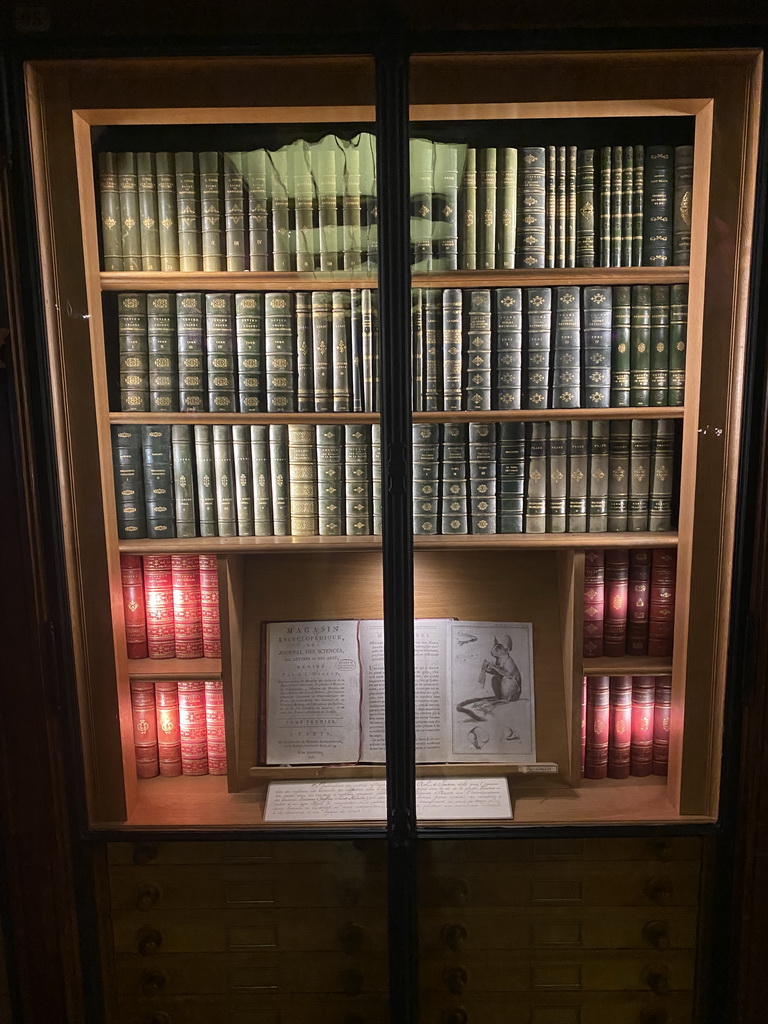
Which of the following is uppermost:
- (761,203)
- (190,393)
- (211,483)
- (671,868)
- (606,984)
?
(761,203)

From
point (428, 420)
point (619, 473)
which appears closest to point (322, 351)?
point (428, 420)

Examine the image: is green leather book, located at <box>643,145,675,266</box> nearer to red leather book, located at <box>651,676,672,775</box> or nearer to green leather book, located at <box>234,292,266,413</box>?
green leather book, located at <box>234,292,266,413</box>

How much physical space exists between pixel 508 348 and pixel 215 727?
122 cm

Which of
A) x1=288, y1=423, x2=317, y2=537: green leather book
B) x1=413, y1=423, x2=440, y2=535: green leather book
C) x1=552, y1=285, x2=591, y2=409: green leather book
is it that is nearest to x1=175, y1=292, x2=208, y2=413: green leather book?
x1=288, y1=423, x2=317, y2=537: green leather book

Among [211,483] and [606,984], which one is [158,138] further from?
[606,984]

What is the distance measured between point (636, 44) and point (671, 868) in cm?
178

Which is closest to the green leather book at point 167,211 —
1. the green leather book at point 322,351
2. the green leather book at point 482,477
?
the green leather book at point 322,351

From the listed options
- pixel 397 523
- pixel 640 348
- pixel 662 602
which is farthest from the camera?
pixel 662 602

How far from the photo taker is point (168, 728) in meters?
1.78

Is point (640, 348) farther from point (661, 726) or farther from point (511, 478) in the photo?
point (661, 726)

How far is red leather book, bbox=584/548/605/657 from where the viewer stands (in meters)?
1.72

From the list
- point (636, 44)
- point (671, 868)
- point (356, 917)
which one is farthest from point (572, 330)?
point (356, 917)

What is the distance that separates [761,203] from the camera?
1353 millimetres

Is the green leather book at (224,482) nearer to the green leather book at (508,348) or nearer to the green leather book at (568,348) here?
the green leather book at (508,348)
